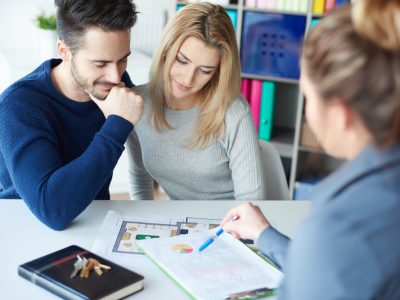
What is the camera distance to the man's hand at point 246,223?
1.34 m

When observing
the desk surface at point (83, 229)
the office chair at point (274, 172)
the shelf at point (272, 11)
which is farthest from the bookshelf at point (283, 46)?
the desk surface at point (83, 229)

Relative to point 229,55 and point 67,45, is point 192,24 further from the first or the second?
point 67,45

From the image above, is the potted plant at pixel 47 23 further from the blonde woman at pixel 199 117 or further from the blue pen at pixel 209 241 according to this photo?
the blue pen at pixel 209 241

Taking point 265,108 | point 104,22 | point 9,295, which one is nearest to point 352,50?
point 9,295

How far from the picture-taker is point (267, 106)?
11.1ft

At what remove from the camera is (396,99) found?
0.73 m

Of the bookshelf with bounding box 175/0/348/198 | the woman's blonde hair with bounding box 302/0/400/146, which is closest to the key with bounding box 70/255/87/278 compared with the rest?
the woman's blonde hair with bounding box 302/0/400/146

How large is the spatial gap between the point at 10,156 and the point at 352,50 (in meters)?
1.02

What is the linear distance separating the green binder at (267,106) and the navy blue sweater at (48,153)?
1812 millimetres

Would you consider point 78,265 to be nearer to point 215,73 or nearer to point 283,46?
point 215,73

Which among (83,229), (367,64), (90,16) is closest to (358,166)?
(367,64)

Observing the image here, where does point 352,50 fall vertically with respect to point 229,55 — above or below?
above

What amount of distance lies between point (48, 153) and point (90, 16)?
404 mm

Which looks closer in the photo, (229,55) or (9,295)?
(9,295)
